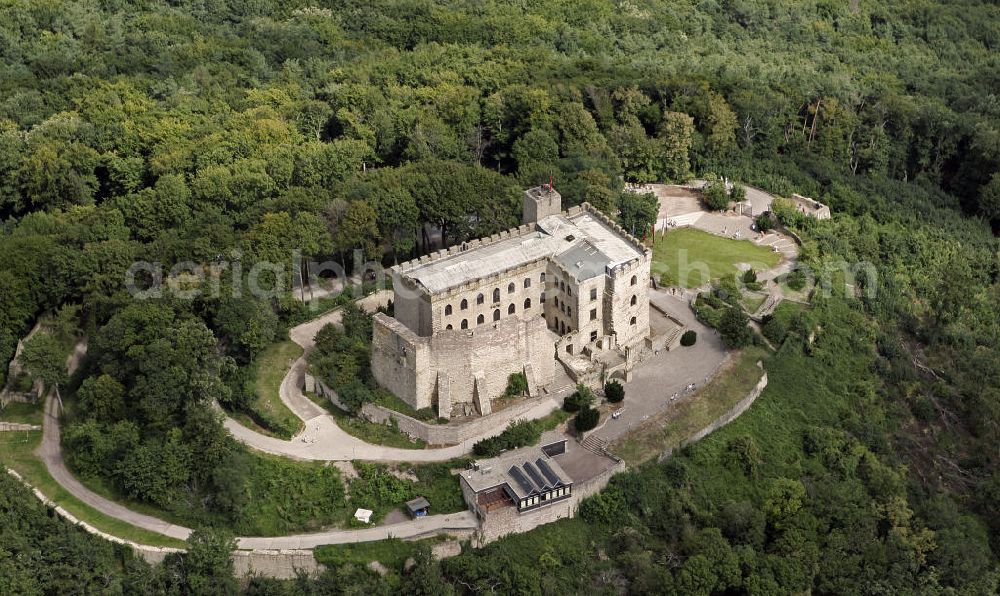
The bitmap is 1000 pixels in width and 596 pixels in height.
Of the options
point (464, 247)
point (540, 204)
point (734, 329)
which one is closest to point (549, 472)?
point (464, 247)

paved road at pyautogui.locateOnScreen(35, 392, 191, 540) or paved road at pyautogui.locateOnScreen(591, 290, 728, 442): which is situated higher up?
paved road at pyautogui.locateOnScreen(591, 290, 728, 442)

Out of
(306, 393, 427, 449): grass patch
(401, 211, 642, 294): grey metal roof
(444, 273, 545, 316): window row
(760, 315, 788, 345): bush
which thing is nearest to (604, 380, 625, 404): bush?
(401, 211, 642, 294): grey metal roof

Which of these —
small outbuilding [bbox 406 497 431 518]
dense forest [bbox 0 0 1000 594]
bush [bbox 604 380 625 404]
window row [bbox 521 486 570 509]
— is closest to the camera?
window row [bbox 521 486 570 509]

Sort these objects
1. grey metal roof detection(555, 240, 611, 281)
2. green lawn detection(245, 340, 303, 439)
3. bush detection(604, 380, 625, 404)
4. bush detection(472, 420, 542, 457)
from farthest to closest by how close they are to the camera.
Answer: grey metal roof detection(555, 240, 611, 281)
bush detection(604, 380, 625, 404)
green lawn detection(245, 340, 303, 439)
bush detection(472, 420, 542, 457)

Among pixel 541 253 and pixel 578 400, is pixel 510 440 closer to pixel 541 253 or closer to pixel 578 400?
pixel 578 400

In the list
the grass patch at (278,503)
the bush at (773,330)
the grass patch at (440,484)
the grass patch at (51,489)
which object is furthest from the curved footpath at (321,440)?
the bush at (773,330)

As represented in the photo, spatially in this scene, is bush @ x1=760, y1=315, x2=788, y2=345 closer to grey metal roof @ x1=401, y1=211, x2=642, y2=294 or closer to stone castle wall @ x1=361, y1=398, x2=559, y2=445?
grey metal roof @ x1=401, y1=211, x2=642, y2=294
